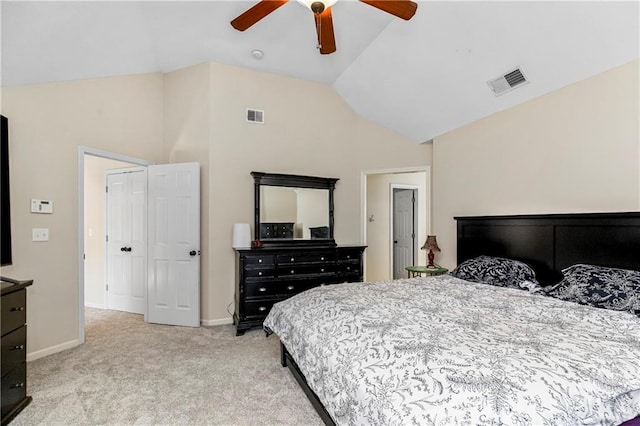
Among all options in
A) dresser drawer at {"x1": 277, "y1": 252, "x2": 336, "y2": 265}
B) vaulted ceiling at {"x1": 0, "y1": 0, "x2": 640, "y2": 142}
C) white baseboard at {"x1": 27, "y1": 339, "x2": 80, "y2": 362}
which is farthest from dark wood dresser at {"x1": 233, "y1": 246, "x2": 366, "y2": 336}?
vaulted ceiling at {"x1": 0, "y1": 0, "x2": 640, "y2": 142}

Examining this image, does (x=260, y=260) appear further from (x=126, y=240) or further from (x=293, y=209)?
(x=126, y=240)

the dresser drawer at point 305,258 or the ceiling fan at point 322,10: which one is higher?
the ceiling fan at point 322,10

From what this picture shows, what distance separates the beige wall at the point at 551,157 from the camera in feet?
8.74

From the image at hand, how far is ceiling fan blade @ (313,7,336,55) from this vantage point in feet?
7.33

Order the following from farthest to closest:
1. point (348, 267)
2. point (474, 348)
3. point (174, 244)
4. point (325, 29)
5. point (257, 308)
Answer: point (348, 267), point (174, 244), point (257, 308), point (325, 29), point (474, 348)

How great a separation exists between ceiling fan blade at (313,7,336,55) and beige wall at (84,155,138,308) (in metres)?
3.90

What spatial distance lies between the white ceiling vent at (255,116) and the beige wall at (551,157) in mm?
2430

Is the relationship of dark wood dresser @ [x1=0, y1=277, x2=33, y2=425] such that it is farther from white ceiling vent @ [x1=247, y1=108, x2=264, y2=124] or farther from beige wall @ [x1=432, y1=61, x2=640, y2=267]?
beige wall @ [x1=432, y1=61, x2=640, y2=267]

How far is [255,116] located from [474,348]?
3.80 metres

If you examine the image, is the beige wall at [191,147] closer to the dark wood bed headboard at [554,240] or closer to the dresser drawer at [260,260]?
the dresser drawer at [260,260]

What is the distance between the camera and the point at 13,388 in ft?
6.95

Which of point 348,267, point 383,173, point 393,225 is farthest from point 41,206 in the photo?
point 393,225

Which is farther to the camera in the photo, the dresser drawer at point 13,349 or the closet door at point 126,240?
the closet door at point 126,240

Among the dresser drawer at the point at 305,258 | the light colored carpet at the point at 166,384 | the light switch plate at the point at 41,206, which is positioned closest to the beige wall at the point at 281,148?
the dresser drawer at the point at 305,258
